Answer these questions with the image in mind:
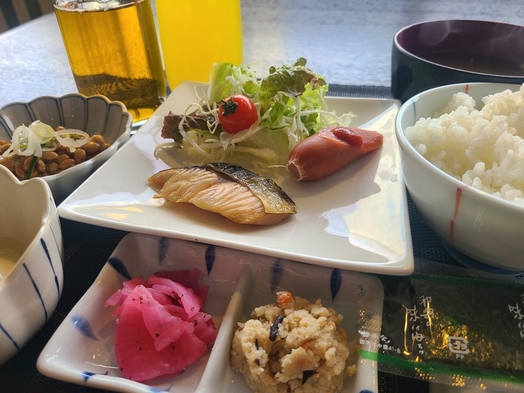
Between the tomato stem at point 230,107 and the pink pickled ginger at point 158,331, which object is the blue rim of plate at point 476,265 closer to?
the pink pickled ginger at point 158,331

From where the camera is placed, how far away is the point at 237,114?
1687mm

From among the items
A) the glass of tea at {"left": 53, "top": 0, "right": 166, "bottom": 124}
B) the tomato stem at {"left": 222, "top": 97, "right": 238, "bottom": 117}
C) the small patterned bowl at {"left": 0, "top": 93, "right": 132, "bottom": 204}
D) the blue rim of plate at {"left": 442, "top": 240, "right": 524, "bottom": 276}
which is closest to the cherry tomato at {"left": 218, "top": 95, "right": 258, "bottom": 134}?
the tomato stem at {"left": 222, "top": 97, "right": 238, "bottom": 117}

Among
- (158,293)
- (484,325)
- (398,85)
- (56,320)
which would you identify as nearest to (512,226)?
(484,325)

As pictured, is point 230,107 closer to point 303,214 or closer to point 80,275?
point 303,214

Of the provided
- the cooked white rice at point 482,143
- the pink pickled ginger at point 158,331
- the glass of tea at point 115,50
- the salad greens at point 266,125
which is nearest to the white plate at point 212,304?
the pink pickled ginger at point 158,331

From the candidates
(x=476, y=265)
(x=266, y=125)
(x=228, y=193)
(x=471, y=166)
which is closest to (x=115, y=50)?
(x=266, y=125)

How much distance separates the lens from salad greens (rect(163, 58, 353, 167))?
1715 mm

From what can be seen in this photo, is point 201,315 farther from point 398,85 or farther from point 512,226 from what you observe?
point 398,85

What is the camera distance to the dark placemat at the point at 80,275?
98 centimetres

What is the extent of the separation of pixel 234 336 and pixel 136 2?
1.46m

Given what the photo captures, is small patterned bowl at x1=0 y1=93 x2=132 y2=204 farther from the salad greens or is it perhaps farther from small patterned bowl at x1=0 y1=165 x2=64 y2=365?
small patterned bowl at x1=0 y1=165 x2=64 y2=365

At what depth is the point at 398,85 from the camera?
68.6 inches

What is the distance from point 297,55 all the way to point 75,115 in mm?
1357

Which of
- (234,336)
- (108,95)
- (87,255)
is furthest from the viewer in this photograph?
(108,95)
